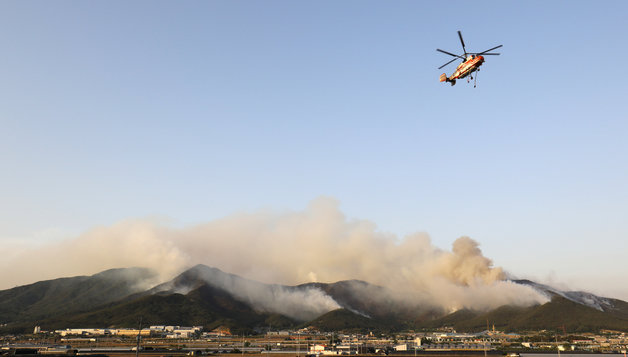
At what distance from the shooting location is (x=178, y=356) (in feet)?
576

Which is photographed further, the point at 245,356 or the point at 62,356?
the point at 245,356

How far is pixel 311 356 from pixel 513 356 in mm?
82091

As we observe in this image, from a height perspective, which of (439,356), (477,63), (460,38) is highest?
(460,38)

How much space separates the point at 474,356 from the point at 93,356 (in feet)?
505

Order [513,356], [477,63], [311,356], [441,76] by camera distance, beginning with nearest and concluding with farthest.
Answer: [477,63] → [441,76] → [513,356] → [311,356]

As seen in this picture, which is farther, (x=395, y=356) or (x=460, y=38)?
(x=395, y=356)

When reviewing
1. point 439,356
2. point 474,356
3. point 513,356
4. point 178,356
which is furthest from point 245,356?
point 513,356

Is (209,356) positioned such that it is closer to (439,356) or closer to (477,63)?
(439,356)

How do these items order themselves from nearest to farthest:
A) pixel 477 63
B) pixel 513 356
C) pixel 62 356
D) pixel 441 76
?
pixel 477 63 → pixel 441 76 → pixel 62 356 → pixel 513 356

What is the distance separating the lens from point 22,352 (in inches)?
6841

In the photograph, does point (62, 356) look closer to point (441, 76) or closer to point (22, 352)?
point (22, 352)

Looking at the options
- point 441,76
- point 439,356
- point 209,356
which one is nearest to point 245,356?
point 209,356

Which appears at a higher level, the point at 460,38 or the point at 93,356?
the point at 460,38

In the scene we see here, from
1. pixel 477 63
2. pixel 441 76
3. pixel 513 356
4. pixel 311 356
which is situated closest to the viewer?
pixel 477 63
